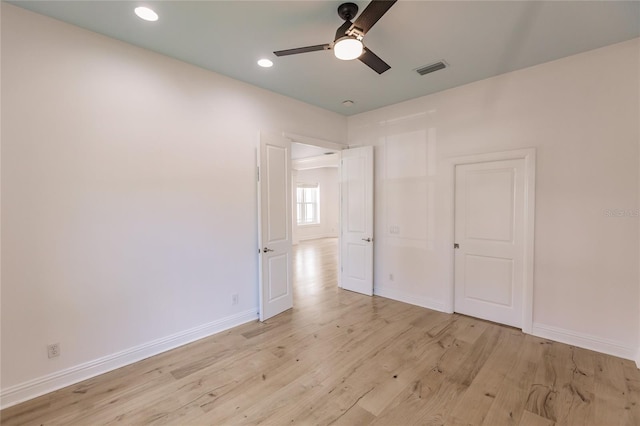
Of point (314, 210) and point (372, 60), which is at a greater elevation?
point (372, 60)

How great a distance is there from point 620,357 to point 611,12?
3172mm

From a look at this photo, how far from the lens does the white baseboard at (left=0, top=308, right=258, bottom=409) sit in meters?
2.19

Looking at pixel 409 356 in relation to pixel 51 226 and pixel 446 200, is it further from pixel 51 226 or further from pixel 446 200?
pixel 51 226

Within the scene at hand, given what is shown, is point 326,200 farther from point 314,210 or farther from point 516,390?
point 516,390

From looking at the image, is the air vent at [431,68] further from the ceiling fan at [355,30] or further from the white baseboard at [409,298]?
the white baseboard at [409,298]

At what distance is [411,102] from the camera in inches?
166

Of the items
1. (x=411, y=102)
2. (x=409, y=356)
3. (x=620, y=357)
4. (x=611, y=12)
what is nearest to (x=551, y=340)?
(x=620, y=357)

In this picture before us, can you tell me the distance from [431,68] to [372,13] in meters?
1.75

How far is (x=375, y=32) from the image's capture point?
8.32 feet

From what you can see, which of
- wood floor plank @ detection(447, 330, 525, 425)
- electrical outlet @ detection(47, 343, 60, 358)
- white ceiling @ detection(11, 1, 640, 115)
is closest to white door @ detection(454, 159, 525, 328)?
wood floor plank @ detection(447, 330, 525, 425)

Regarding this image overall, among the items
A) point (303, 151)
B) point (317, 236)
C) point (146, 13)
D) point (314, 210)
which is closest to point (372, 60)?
point (146, 13)

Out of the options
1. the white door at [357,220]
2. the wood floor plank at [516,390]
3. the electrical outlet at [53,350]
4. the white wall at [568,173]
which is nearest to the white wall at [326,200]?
the white door at [357,220]

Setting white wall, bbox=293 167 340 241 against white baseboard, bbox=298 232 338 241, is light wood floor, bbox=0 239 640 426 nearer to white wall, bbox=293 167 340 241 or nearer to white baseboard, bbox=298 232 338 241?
white baseboard, bbox=298 232 338 241

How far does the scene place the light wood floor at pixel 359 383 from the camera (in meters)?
2.05
